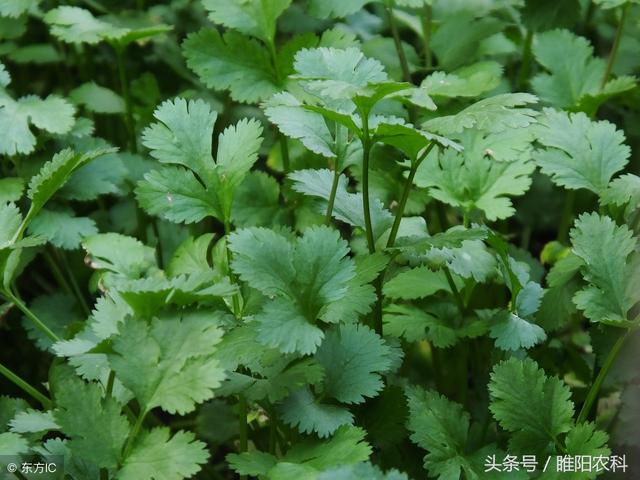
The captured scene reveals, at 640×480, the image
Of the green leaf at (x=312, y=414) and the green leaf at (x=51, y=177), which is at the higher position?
the green leaf at (x=51, y=177)

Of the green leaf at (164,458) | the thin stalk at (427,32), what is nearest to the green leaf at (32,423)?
the green leaf at (164,458)

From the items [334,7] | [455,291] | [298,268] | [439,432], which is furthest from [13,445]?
[334,7]

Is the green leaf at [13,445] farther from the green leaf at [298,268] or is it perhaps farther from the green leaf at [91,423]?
the green leaf at [298,268]

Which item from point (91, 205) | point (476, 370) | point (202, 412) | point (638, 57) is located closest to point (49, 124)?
point (91, 205)

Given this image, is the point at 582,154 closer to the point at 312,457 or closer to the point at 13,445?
the point at 312,457

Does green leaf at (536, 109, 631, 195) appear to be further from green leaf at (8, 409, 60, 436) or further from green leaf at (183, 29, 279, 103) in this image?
green leaf at (8, 409, 60, 436)

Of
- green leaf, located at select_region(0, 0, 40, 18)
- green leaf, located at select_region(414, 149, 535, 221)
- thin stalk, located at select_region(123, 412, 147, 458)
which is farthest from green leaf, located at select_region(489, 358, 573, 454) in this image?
green leaf, located at select_region(0, 0, 40, 18)
